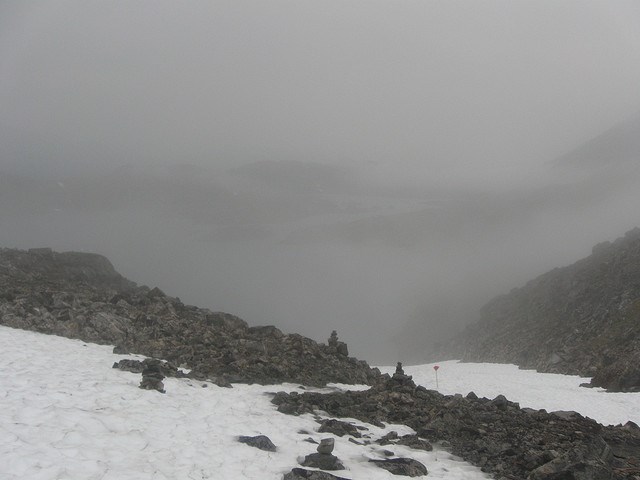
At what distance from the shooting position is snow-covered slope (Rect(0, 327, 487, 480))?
31.4ft

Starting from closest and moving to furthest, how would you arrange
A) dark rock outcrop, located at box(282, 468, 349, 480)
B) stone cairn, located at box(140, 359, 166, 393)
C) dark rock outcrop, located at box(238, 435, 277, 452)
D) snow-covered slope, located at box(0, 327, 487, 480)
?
snow-covered slope, located at box(0, 327, 487, 480) < dark rock outcrop, located at box(282, 468, 349, 480) < dark rock outcrop, located at box(238, 435, 277, 452) < stone cairn, located at box(140, 359, 166, 393)

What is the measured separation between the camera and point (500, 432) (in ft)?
52.4

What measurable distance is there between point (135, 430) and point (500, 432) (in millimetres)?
12598

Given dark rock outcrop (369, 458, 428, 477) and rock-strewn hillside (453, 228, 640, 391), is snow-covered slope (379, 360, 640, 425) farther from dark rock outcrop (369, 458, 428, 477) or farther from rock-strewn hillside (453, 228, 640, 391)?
dark rock outcrop (369, 458, 428, 477)

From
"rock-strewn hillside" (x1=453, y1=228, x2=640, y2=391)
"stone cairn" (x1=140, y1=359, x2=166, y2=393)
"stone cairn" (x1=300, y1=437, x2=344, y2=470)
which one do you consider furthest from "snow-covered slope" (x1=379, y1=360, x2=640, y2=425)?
"stone cairn" (x1=140, y1=359, x2=166, y2=393)

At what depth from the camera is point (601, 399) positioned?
30.8 m

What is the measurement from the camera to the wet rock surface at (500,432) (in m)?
12.5

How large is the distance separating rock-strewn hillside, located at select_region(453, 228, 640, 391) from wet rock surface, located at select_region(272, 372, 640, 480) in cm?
2348

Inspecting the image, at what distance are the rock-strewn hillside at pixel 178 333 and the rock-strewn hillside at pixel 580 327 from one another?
26.6 m

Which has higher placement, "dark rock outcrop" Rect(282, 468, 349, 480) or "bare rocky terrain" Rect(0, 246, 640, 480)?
"bare rocky terrain" Rect(0, 246, 640, 480)

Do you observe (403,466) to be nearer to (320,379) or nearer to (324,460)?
(324,460)

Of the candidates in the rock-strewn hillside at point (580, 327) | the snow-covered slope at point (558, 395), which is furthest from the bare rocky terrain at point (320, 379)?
the rock-strewn hillside at point (580, 327)

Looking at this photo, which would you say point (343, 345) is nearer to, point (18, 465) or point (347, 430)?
point (347, 430)

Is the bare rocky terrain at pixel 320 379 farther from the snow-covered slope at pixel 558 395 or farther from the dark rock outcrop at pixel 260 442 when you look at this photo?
the snow-covered slope at pixel 558 395
